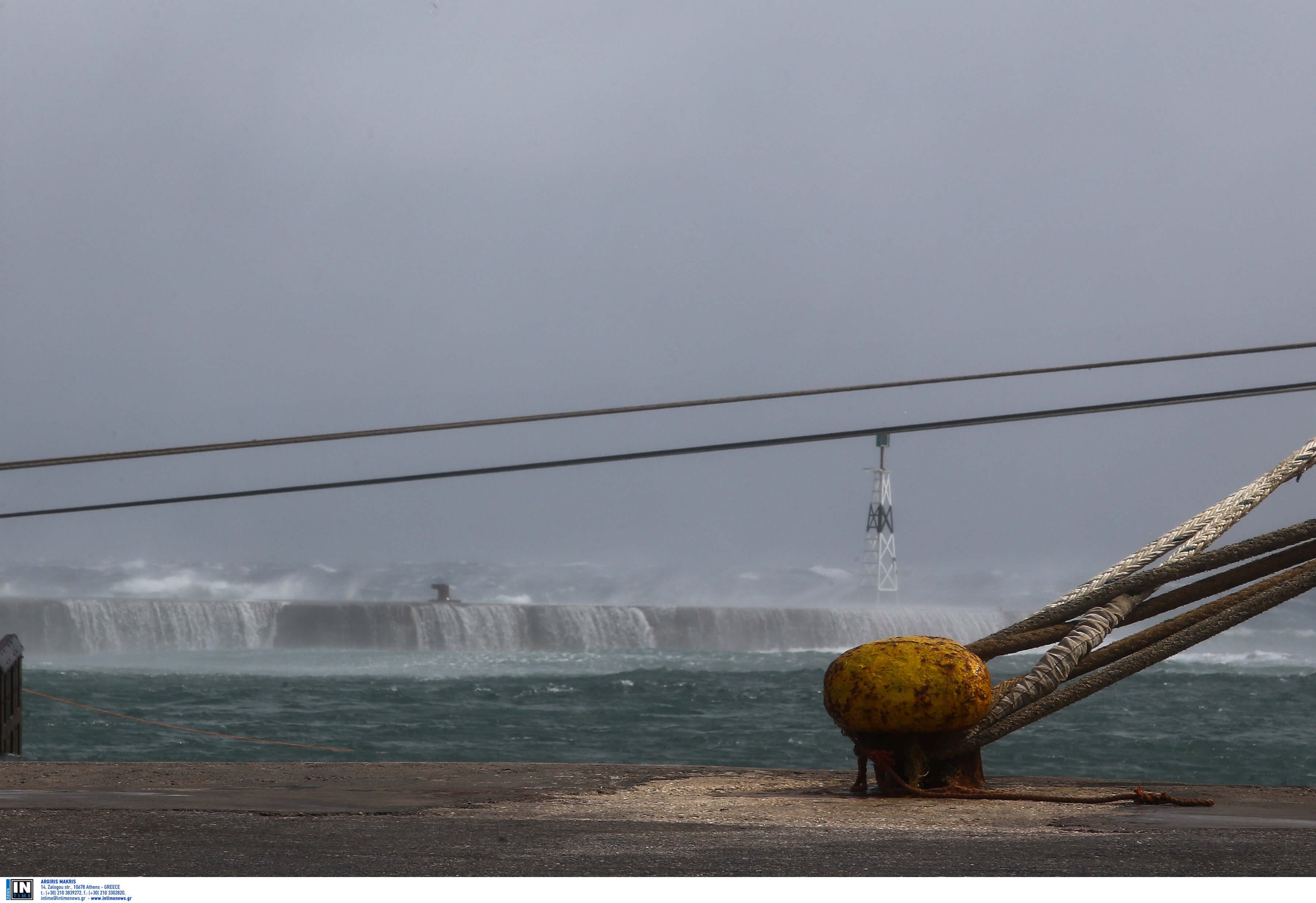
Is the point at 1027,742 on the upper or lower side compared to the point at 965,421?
lower

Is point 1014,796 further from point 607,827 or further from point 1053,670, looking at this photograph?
point 607,827

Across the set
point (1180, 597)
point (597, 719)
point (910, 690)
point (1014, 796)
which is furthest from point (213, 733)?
point (597, 719)

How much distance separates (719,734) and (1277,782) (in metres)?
11.1

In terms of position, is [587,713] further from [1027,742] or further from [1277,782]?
[1277,782]

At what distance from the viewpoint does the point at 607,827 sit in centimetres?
515

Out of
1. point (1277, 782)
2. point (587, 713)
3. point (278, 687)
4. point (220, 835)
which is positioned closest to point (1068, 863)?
point (220, 835)

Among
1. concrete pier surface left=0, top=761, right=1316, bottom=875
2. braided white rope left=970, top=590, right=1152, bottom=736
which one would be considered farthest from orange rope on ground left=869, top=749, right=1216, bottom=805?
braided white rope left=970, top=590, right=1152, bottom=736

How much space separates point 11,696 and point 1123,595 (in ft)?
39.4

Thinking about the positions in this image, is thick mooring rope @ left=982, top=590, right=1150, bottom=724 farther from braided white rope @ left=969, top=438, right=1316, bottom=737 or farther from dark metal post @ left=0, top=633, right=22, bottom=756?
dark metal post @ left=0, top=633, right=22, bottom=756

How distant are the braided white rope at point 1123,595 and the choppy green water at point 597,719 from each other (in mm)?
14684

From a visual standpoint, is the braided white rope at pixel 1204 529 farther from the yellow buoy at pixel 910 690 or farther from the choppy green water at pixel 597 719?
the choppy green water at pixel 597 719

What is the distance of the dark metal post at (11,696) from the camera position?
1360 centimetres

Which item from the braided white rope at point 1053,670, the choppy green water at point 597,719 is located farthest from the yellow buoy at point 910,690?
the choppy green water at point 597,719

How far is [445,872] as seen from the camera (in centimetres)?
403
